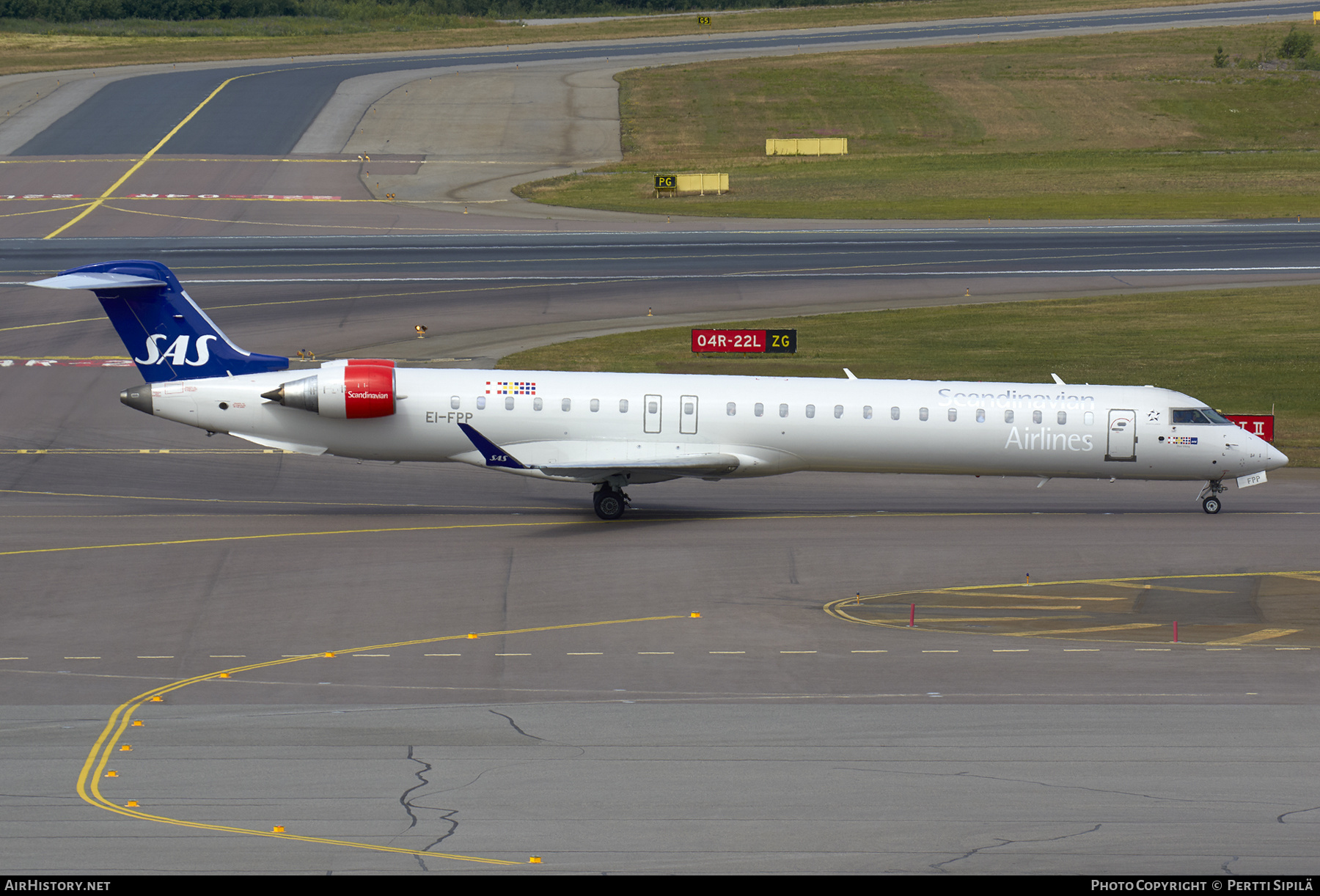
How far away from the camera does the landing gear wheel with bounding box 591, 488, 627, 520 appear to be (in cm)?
3256

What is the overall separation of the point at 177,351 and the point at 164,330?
565 mm

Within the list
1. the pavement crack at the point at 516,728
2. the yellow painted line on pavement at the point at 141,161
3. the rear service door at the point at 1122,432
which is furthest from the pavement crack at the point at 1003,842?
the yellow painted line on pavement at the point at 141,161

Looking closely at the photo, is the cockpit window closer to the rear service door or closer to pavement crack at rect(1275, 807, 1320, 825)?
the rear service door

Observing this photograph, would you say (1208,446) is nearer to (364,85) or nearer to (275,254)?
(275,254)

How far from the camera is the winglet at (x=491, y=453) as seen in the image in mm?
31188

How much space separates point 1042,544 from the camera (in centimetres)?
3077

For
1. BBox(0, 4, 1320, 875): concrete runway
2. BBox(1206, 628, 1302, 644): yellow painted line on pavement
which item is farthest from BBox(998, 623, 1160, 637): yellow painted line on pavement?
BBox(1206, 628, 1302, 644): yellow painted line on pavement

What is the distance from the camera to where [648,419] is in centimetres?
3256

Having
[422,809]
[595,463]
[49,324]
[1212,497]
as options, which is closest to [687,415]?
[595,463]

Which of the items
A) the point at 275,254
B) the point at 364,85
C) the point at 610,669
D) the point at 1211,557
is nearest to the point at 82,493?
the point at 610,669

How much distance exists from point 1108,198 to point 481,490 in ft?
175

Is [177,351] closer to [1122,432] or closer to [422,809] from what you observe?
[422,809]

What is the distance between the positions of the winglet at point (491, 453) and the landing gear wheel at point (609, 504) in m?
2.03

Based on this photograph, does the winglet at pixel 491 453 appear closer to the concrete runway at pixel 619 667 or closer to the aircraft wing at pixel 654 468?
the aircraft wing at pixel 654 468
